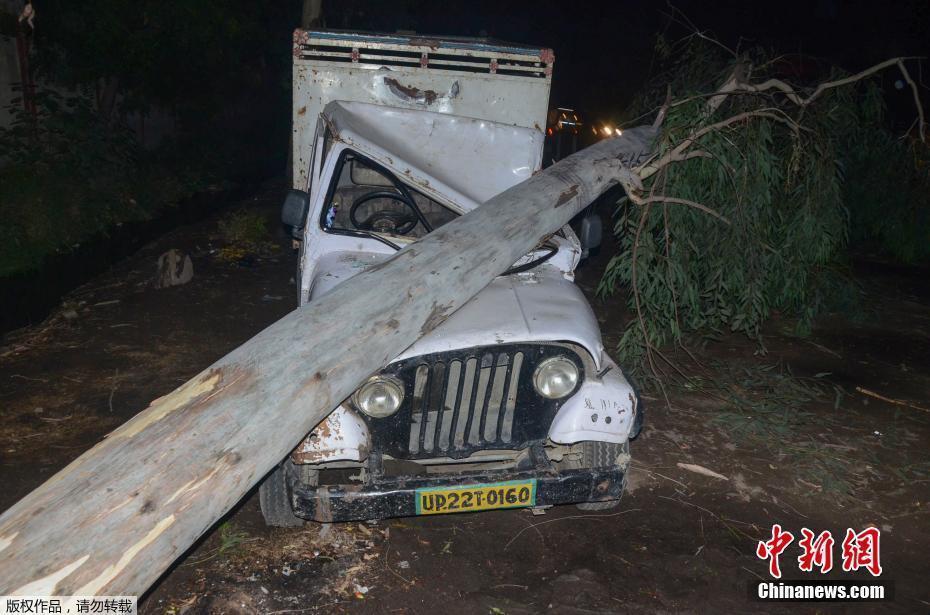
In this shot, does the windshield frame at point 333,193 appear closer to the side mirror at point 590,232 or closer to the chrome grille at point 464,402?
the side mirror at point 590,232

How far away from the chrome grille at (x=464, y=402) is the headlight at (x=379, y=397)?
9 cm

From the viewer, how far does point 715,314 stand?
6293 mm

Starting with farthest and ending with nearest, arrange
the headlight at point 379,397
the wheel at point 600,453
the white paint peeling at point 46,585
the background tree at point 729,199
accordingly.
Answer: the background tree at point 729,199 < the wheel at point 600,453 < the headlight at point 379,397 < the white paint peeling at point 46,585

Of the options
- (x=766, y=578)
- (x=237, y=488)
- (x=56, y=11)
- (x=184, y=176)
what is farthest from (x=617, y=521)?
(x=184, y=176)

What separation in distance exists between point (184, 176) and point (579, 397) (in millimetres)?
12326

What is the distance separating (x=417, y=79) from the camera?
6230 mm

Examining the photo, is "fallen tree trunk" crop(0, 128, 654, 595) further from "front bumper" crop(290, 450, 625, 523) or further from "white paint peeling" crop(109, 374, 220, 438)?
"front bumper" crop(290, 450, 625, 523)

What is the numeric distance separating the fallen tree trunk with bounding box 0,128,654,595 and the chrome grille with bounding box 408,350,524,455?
25 cm

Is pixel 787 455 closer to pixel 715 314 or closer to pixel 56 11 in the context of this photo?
pixel 715 314

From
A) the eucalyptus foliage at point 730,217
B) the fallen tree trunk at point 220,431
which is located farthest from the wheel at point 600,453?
the eucalyptus foliage at point 730,217

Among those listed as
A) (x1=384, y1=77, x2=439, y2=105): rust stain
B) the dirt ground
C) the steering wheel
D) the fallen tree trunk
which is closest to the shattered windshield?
the steering wheel

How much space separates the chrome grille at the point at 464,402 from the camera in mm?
3441

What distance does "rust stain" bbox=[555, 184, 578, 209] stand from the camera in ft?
14.8

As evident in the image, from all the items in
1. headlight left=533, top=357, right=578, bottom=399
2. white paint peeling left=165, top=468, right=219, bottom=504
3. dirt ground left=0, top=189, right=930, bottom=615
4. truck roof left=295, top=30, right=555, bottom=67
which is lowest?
dirt ground left=0, top=189, right=930, bottom=615
